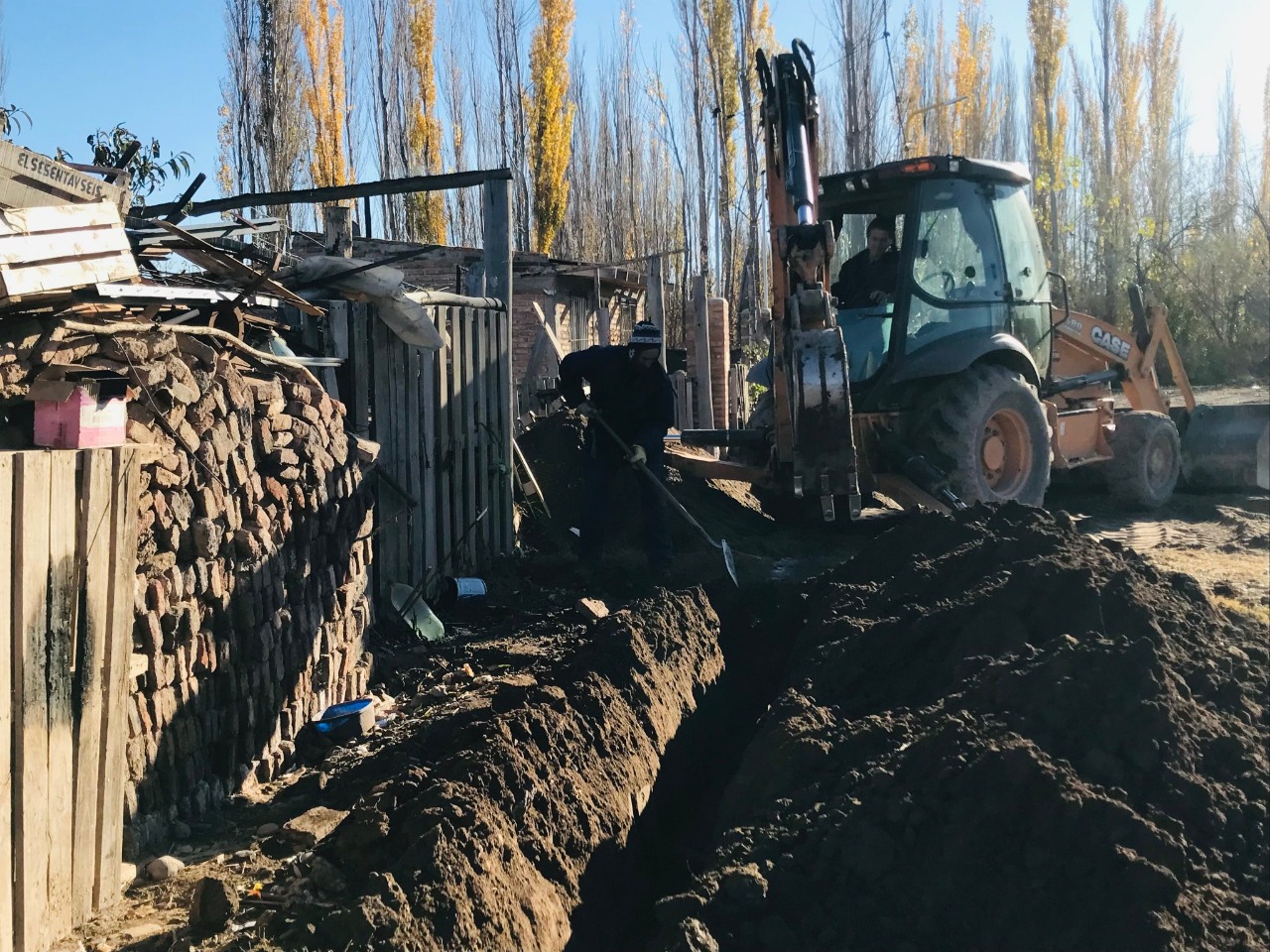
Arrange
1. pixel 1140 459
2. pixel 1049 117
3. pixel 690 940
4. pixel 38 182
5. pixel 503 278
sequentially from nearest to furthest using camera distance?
1. pixel 690 940
2. pixel 38 182
3. pixel 503 278
4. pixel 1140 459
5. pixel 1049 117

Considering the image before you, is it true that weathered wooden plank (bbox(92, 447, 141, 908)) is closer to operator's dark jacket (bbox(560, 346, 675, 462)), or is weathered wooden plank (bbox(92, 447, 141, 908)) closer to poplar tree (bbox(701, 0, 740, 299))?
operator's dark jacket (bbox(560, 346, 675, 462))

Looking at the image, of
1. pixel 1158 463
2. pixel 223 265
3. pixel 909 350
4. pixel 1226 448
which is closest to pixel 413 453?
pixel 223 265

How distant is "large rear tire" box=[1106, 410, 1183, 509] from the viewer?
1070 centimetres

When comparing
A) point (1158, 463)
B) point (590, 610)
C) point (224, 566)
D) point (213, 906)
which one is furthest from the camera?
point (1158, 463)

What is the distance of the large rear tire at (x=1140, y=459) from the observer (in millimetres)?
10703

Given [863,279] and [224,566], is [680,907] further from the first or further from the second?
[863,279]

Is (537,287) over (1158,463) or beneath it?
over

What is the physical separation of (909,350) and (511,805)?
6.07 m

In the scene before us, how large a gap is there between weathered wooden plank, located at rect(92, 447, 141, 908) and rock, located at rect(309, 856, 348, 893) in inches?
26.8

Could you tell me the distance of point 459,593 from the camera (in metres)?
7.45

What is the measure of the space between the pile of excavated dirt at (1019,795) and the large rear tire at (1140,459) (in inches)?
244

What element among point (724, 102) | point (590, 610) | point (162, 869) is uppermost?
point (724, 102)

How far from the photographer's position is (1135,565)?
17.7 feet

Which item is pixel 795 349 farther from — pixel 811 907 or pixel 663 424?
pixel 811 907
